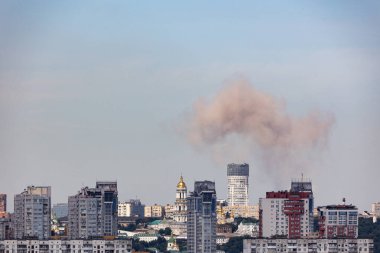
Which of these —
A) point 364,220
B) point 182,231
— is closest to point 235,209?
point 182,231

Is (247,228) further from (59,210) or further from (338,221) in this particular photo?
(338,221)

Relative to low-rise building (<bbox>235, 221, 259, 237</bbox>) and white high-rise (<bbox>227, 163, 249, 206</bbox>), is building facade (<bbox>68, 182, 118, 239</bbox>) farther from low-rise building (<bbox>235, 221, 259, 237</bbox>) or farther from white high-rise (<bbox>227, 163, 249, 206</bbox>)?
white high-rise (<bbox>227, 163, 249, 206</bbox>)

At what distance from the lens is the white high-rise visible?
127 metres

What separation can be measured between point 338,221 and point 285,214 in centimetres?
181

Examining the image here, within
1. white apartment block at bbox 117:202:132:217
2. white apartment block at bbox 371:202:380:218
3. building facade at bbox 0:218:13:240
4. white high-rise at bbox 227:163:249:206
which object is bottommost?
building facade at bbox 0:218:13:240

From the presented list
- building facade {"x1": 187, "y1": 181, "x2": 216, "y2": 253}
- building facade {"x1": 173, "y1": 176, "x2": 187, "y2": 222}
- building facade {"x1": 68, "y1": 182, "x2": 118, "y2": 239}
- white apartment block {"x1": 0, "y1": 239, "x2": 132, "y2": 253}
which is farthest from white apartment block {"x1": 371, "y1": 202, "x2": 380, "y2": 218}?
white apartment block {"x1": 0, "y1": 239, "x2": 132, "y2": 253}

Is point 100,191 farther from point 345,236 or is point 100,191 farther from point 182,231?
point 182,231

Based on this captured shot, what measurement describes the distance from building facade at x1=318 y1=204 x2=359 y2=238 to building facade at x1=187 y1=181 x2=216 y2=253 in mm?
4248

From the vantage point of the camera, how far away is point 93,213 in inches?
2955

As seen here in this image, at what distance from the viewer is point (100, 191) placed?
249ft

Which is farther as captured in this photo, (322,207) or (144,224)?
(144,224)

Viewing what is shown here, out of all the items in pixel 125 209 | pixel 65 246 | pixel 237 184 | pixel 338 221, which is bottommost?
pixel 65 246

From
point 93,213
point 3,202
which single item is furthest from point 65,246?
point 3,202

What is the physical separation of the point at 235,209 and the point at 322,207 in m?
39.3
